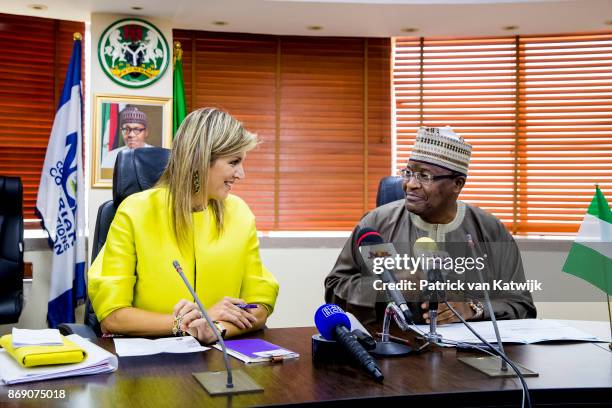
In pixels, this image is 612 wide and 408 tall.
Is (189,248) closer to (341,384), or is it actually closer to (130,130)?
(341,384)

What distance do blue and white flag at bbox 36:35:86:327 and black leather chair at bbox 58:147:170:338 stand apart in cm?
198

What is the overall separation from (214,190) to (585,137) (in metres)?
3.81

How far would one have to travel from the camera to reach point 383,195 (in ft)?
9.44

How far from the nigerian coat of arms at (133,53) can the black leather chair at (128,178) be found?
2.24 m

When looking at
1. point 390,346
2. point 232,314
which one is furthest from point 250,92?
point 390,346

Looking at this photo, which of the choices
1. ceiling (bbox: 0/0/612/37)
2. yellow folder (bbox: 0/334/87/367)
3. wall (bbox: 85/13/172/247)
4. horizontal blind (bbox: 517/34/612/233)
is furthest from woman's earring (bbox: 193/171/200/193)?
horizontal blind (bbox: 517/34/612/233)

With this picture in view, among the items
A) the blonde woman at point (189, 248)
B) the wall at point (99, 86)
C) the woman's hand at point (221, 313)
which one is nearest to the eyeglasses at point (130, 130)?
the wall at point (99, 86)

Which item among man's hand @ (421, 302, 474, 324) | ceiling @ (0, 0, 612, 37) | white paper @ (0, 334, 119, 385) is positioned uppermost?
ceiling @ (0, 0, 612, 37)

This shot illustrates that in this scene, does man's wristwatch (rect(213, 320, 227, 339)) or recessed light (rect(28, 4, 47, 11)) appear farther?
recessed light (rect(28, 4, 47, 11))

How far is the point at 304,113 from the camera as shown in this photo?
5109 millimetres

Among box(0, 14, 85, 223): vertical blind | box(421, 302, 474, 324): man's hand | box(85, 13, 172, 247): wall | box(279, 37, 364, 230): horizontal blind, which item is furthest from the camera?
box(279, 37, 364, 230): horizontal blind

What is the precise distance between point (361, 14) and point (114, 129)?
6.33ft

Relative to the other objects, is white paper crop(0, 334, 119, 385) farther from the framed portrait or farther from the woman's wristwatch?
the framed portrait

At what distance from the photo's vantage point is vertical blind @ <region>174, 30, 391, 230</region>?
5012 mm
